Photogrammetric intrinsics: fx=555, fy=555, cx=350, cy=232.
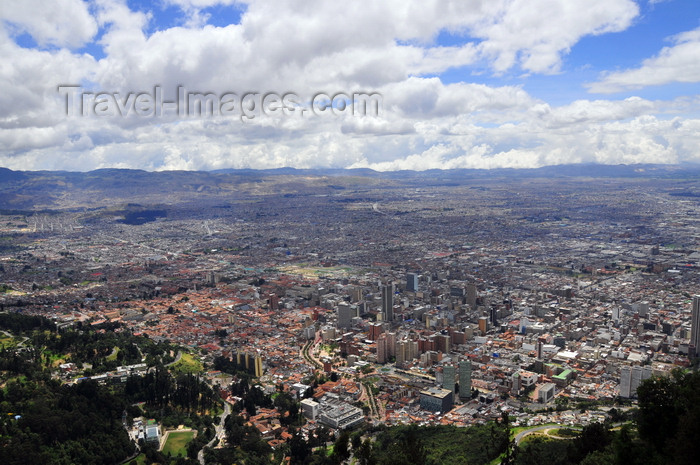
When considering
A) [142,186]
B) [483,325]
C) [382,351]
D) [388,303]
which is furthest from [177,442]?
[142,186]

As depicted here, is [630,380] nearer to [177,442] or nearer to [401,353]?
[401,353]

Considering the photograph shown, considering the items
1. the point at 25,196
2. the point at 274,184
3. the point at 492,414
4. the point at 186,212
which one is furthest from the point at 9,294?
the point at 274,184

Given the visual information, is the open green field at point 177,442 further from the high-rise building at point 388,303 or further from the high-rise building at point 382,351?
the high-rise building at point 388,303

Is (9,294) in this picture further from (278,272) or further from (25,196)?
(25,196)

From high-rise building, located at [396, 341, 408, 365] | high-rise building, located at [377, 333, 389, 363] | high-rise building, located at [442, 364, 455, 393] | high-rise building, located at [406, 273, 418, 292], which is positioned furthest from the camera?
high-rise building, located at [406, 273, 418, 292]

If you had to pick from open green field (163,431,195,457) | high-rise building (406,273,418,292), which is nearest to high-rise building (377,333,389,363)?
open green field (163,431,195,457)

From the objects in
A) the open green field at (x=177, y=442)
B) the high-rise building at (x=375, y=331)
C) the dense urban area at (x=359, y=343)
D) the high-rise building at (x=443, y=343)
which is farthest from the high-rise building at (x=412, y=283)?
the open green field at (x=177, y=442)

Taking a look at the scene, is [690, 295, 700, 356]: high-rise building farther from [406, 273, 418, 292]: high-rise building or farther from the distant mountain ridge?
the distant mountain ridge
